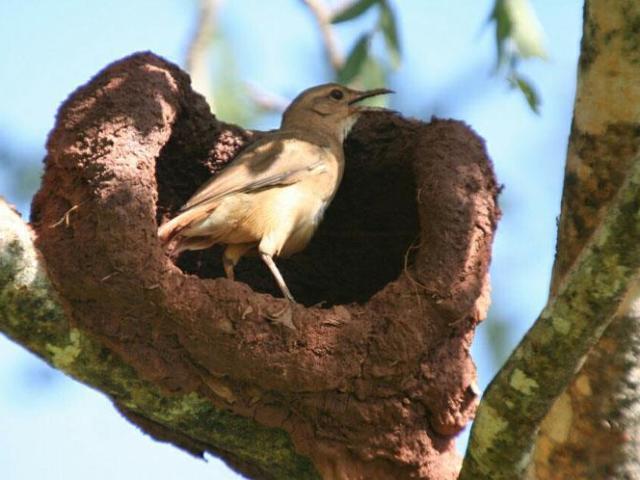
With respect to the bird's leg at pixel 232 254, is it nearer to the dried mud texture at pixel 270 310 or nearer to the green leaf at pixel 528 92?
the dried mud texture at pixel 270 310

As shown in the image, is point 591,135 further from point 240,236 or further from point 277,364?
point 240,236

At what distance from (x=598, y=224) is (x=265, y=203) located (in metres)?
2.79

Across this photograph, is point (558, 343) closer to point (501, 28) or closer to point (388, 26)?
point (501, 28)

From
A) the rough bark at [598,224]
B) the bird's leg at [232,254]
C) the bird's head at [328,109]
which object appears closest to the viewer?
the rough bark at [598,224]

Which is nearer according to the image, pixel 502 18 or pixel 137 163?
pixel 137 163

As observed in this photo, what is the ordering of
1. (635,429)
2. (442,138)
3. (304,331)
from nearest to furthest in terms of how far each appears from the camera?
(635,429) → (304,331) → (442,138)

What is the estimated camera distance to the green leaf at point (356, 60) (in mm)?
8695

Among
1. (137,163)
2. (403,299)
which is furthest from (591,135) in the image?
(137,163)

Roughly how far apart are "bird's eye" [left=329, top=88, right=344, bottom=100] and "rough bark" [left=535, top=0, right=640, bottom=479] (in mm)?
3357

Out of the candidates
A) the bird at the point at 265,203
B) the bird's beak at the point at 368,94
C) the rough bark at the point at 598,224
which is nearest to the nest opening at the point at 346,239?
the bird at the point at 265,203

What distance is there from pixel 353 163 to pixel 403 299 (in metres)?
2.38

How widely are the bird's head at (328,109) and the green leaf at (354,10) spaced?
0.80m

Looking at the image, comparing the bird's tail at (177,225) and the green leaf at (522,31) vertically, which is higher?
the green leaf at (522,31)

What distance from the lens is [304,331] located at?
20.8ft
